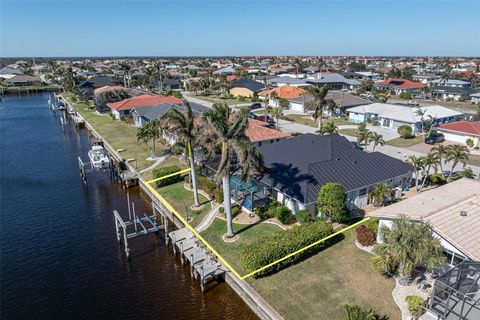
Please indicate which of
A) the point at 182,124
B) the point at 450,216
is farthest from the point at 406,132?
the point at 182,124

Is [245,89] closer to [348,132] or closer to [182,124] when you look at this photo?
[348,132]

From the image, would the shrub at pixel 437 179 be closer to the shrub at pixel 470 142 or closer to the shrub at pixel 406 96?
the shrub at pixel 470 142

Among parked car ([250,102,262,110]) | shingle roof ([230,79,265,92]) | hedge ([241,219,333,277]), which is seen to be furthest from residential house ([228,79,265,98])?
hedge ([241,219,333,277])

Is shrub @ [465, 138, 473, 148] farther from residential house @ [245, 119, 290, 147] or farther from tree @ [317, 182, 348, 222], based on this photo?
tree @ [317, 182, 348, 222]

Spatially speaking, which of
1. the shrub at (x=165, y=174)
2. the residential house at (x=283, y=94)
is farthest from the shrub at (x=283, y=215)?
the residential house at (x=283, y=94)

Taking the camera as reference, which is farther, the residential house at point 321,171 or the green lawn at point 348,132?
the green lawn at point 348,132

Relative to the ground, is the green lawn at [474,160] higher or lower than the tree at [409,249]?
lower
